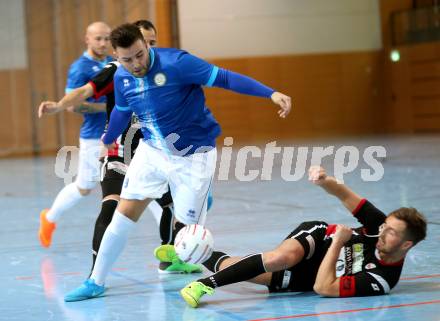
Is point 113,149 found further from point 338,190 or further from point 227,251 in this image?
point 338,190

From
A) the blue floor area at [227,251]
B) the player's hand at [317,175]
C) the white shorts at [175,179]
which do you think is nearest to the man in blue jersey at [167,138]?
the white shorts at [175,179]

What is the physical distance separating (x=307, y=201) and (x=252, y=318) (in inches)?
233

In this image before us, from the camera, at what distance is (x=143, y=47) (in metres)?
5.55

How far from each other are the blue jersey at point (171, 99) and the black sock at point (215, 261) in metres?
0.75

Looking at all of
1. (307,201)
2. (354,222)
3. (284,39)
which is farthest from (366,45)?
(354,222)

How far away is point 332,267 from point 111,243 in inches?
60.3

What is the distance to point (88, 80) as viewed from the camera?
8.58 meters

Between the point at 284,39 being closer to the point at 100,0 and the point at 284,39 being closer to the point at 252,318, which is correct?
the point at 100,0

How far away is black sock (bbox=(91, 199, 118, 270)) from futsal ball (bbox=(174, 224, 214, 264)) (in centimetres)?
106

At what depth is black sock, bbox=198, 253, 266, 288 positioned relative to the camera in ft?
17.6

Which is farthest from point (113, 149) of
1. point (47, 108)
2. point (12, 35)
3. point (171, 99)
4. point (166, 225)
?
point (12, 35)

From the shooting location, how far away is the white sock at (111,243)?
5.77 metres
